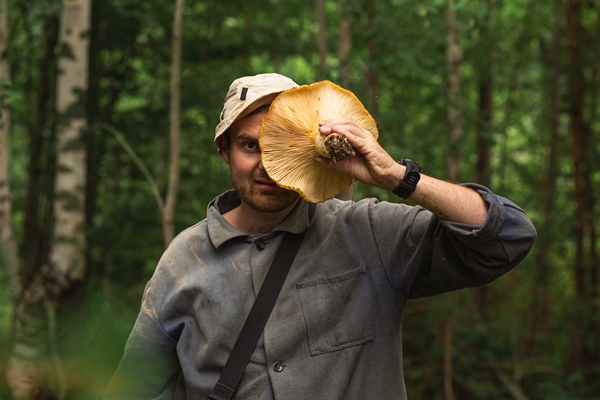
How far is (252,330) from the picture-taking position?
219 centimetres

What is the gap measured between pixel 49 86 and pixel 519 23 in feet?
19.3

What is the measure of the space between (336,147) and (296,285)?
21.2 inches

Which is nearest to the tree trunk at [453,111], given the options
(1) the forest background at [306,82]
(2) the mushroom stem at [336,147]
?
(1) the forest background at [306,82]

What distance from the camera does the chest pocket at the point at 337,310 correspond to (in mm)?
2213

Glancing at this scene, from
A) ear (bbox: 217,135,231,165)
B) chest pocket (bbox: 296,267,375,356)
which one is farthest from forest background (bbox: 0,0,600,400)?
chest pocket (bbox: 296,267,375,356)

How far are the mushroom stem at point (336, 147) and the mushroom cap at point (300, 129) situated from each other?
64 millimetres

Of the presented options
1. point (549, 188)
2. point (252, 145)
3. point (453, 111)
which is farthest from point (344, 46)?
point (252, 145)

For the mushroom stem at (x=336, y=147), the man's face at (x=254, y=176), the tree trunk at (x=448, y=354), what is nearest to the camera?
the mushroom stem at (x=336, y=147)

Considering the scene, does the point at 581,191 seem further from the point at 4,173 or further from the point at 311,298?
the point at 311,298

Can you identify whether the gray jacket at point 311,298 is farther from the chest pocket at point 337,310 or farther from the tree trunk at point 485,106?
the tree trunk at point 485,106

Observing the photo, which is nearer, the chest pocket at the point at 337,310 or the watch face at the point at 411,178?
the watch face at the point at 411,178

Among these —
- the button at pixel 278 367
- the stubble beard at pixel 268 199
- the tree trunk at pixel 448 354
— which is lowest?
the tree trunk at pixel 448 354

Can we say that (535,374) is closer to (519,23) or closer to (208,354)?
(519,23)

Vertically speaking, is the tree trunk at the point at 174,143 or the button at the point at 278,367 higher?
the tree trunk at the point at 174,143
